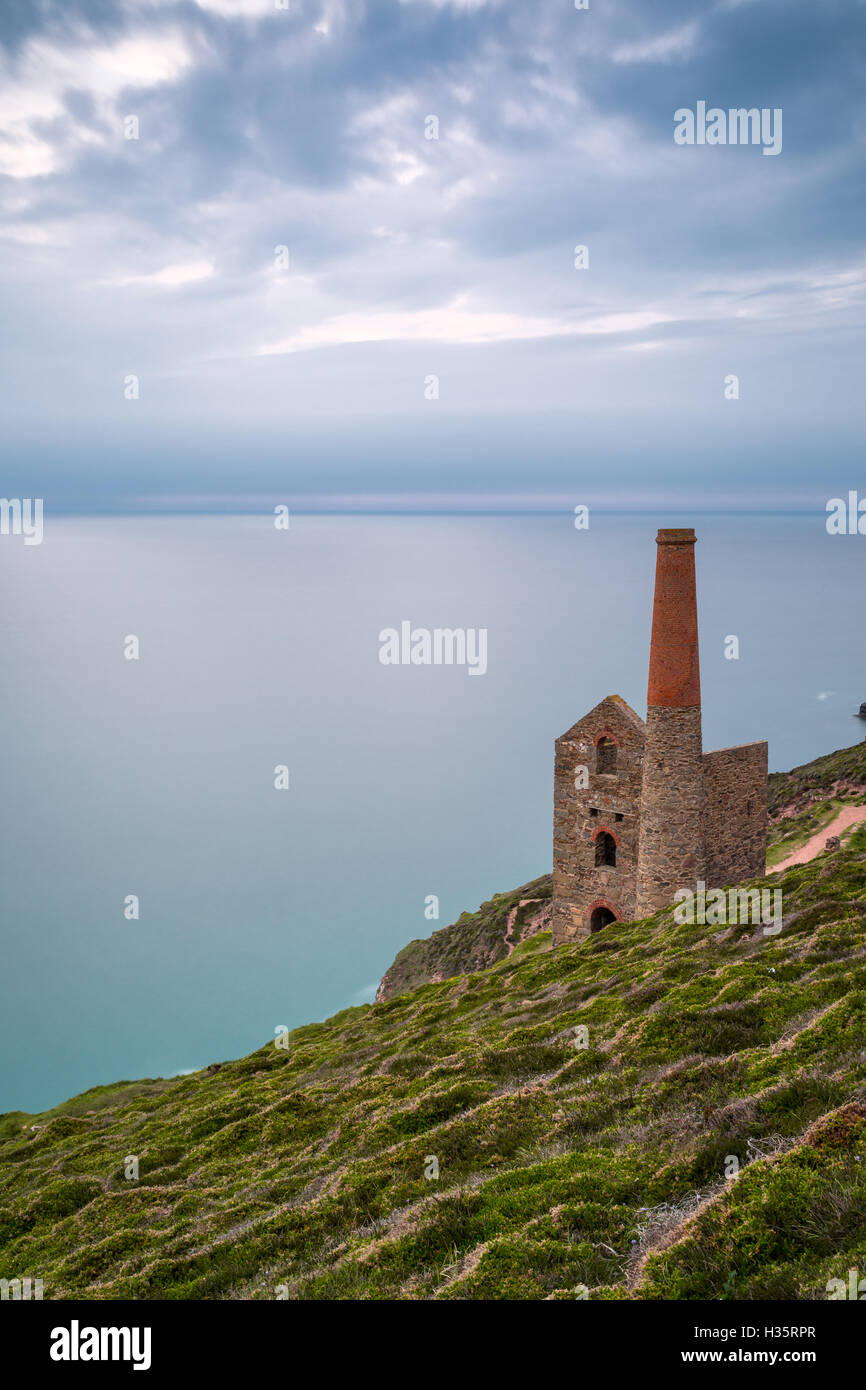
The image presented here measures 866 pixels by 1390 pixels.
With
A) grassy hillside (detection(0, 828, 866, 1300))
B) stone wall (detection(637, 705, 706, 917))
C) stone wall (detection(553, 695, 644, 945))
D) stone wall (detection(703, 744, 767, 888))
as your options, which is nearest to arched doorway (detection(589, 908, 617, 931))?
stone wall (detection(553, 695, 644, 945))

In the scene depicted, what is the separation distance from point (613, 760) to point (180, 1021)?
65.8 metres

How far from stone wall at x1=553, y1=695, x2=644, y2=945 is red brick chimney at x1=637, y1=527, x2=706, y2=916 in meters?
1.96

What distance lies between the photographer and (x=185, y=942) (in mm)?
97375

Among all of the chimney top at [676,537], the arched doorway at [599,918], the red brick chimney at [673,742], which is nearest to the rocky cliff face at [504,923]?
the arched doorway at [599,918]

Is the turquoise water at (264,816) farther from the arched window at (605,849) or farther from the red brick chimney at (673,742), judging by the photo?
the red brick chimney at (673,742)

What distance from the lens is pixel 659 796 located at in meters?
31.7

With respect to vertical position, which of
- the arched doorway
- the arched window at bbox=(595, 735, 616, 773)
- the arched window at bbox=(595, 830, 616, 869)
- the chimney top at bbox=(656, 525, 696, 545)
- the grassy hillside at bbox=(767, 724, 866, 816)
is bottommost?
the arched doorway

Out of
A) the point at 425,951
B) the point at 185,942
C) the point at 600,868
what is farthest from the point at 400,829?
the point at 600,868

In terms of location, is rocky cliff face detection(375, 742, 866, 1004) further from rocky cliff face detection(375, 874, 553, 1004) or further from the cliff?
the cliff

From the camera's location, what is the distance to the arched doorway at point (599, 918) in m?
35.8

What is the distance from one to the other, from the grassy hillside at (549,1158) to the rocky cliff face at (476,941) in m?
21.2

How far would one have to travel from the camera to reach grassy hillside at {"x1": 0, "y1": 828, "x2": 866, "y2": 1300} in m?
8.40

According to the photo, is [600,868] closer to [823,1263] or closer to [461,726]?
[823,1263]

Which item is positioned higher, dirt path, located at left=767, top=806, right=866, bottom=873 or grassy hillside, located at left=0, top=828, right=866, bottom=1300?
dirt path, located at left=767, top=806, right=866, bottom=873
